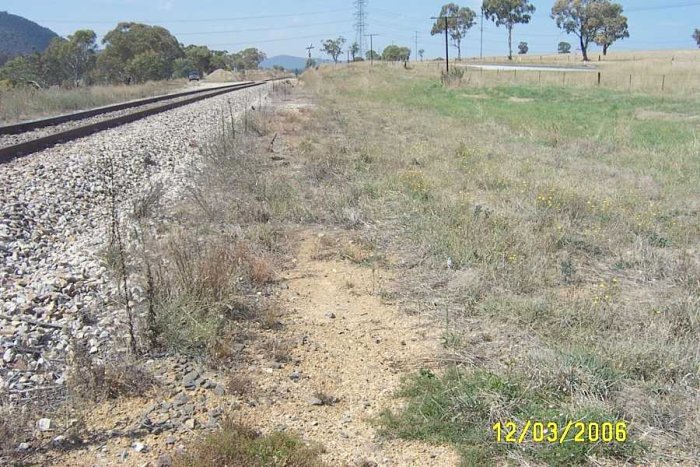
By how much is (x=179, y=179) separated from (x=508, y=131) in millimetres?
11273

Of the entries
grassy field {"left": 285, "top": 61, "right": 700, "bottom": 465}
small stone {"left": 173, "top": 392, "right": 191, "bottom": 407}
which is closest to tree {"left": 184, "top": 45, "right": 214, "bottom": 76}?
grassy field {"left": 285, "top": 61, "right": 700, "bottom": 465}

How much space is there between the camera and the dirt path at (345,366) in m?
3.23

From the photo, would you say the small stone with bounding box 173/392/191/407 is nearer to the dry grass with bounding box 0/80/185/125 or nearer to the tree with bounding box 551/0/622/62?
the dry grass with bounding box 0/80/185/125

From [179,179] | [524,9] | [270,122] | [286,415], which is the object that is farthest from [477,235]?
[524,9]

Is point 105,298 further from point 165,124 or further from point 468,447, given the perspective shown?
point 165,124

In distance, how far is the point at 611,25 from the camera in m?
94.7

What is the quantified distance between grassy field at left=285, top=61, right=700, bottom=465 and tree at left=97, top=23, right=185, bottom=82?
64598mm

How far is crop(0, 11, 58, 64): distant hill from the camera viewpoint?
167m

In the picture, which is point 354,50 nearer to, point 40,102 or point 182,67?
point 182,67

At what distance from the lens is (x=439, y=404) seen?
3436 millimetres
